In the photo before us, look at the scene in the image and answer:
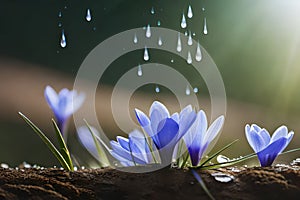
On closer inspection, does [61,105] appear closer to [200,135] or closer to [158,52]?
[200,135]

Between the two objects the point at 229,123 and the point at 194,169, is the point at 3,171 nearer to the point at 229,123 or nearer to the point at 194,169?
the point at 194,169

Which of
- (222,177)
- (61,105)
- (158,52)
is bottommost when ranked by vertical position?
(222,177)

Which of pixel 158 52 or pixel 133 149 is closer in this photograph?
pixel 133 149

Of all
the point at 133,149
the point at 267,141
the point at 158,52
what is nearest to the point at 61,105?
A: the point at 133,149

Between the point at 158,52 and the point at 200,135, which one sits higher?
the point at 158,52

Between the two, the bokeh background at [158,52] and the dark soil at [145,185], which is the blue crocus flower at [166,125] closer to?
the dark soil at [145,185]

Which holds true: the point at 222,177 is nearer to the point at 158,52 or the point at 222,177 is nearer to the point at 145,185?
the point at 145,185

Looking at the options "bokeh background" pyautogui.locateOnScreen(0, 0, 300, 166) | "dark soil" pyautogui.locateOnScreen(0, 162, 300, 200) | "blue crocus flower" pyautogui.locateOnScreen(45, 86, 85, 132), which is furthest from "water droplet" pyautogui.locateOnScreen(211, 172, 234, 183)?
"bokeh background" pyautogui.locateOnScreen(0, 0, 300, 166)

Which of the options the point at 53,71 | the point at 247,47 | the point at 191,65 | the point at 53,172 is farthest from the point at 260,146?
the point at 247,47
